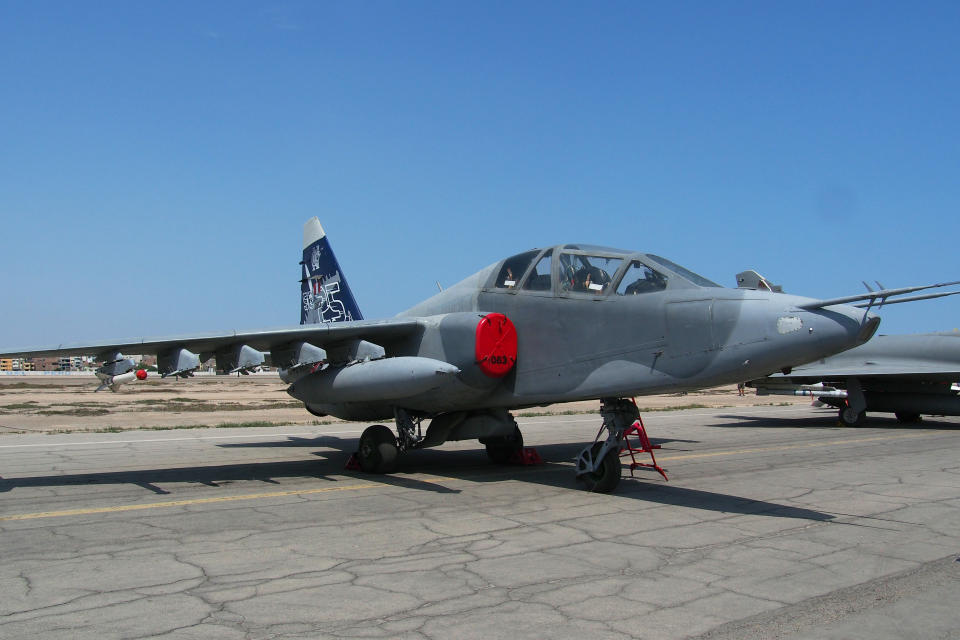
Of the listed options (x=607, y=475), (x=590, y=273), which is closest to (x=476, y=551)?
(x=607, y=475)

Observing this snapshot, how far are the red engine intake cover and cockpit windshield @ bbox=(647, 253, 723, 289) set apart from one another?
2.21 m

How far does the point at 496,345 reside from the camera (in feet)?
32.4

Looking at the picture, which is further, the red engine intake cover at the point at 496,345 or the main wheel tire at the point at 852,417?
the main wheel tire at the point at 852,417

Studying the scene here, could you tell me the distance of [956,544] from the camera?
6496 millimetres

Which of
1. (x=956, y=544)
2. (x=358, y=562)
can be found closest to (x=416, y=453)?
(x=358, y=562)

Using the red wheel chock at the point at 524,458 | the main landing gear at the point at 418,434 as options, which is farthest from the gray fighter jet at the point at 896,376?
the main landing gear at the point at 418,434

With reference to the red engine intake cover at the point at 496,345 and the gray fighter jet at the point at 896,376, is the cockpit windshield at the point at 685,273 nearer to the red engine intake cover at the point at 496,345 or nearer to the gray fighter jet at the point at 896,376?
the red engine intake cover at the point at 496,345

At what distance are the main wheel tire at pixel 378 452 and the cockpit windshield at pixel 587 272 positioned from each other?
3749 mm

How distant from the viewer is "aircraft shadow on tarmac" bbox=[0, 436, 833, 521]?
8.66 metres

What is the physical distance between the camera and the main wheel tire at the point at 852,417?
2183 centimetres

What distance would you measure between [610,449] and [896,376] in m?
15.8

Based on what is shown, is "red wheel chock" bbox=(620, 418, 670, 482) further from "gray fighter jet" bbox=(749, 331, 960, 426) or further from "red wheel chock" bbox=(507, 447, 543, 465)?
"gray fighter jet" bbox=(749, 331, 960, 426)

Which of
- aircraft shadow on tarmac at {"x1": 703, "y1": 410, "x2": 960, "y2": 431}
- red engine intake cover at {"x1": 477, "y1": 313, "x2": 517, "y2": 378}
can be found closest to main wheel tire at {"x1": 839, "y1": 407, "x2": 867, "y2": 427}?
aircraft shadow on tarmac at {"x1": 703, "y1": 410, "x2": 960, "y2": 431}

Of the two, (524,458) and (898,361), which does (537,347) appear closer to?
(524,458)
